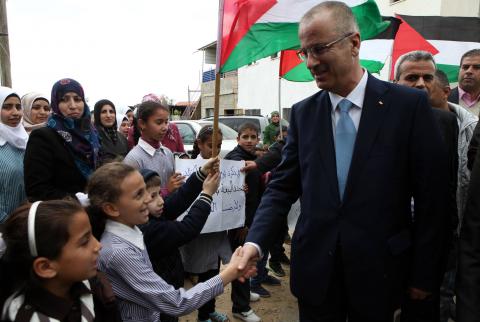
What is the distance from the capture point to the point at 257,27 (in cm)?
352

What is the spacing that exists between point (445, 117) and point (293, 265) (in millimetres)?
1230

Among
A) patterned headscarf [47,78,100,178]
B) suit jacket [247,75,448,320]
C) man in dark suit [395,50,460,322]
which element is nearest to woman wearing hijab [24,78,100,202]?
patterned headscarf [47,78,100,178]

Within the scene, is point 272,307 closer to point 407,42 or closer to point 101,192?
point 101,192

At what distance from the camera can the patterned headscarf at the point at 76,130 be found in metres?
2.89

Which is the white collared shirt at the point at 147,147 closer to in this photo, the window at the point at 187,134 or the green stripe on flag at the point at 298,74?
the green stripe on flag at the point at 298,74

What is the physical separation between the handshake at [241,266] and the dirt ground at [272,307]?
5.81ft

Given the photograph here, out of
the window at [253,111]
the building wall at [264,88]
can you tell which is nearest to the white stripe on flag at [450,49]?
the building wall at [264,88]

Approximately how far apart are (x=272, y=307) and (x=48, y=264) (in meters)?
2.76

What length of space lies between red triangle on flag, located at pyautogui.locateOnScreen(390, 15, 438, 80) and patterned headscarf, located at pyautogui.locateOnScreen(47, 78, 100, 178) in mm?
4197

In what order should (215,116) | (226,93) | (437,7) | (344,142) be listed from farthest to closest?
1. (226,93)
2. (437,7)
3. (215,116)
4. (344,142)

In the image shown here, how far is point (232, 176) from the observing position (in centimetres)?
347

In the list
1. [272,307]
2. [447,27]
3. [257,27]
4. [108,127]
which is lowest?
[272,307]

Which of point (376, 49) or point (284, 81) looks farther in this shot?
point (284, 81)

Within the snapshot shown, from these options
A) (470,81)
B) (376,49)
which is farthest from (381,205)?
(376,49)
